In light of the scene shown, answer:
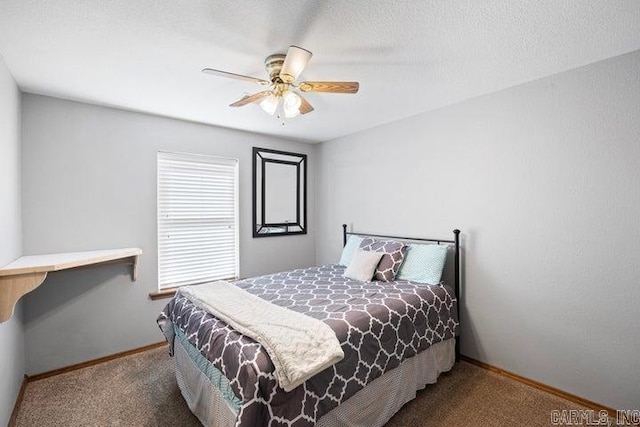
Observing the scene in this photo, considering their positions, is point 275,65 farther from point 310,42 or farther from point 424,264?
point 424,264

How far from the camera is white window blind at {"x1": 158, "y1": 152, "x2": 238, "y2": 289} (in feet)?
10.5

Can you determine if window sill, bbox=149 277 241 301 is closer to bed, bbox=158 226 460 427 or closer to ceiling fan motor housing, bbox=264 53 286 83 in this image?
bed, bbox=158 226 460 427

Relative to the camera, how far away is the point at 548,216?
7.55 ft

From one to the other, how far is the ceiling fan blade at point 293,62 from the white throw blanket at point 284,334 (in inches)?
58.1

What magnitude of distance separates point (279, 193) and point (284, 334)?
2686 millimetres

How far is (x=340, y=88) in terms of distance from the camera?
190cm

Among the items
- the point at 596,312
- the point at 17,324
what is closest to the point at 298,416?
the point at 596,312

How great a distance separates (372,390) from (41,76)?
10.6 ft

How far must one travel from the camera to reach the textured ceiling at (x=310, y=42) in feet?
4.95

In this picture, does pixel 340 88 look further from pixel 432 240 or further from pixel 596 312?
pixel 596 312

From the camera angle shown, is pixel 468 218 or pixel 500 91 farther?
pixel 468 218

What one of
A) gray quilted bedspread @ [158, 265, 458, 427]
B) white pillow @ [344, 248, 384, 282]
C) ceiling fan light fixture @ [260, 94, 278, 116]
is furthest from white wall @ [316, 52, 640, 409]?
ceiling fan light fixture @ [260, 94, 278, 116]

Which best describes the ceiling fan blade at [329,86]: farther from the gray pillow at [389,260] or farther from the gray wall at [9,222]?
the gray wall at [9,222]

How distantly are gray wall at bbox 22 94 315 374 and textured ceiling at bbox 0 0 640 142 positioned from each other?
0.32 meters
